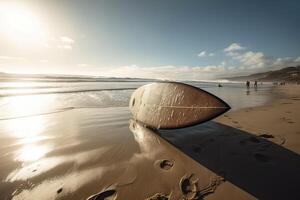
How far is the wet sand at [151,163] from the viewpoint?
98.6 inches

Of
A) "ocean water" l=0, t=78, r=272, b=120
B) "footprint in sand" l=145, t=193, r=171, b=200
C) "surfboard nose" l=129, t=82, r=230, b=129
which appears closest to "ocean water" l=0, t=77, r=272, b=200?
"footprint in sand" l=145, t=193, r=171, b=200

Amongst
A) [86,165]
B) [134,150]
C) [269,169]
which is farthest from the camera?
[134,150]

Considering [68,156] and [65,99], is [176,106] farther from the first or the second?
[65,99]

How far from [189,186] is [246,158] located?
147cm

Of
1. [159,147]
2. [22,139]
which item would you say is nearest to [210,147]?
[159,147]

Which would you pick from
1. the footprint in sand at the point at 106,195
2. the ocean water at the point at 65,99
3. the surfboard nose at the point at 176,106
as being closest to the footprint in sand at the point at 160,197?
the footprint in sand at the point at 106,195

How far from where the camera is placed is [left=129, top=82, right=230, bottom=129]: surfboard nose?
138 inches

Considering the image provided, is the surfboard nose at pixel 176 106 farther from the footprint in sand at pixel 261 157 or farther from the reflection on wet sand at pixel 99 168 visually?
the footprint in sand at pixel 261 157

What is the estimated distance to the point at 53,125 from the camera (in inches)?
235

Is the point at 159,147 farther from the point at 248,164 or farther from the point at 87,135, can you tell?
the point at 87,135

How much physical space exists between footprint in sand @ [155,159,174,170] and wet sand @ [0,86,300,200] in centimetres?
2

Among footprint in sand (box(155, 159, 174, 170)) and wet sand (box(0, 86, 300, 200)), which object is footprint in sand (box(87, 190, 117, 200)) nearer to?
wet sand (box(0, 86, 300, 200))

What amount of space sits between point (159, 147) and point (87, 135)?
2216 mm

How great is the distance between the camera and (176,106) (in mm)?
4309
